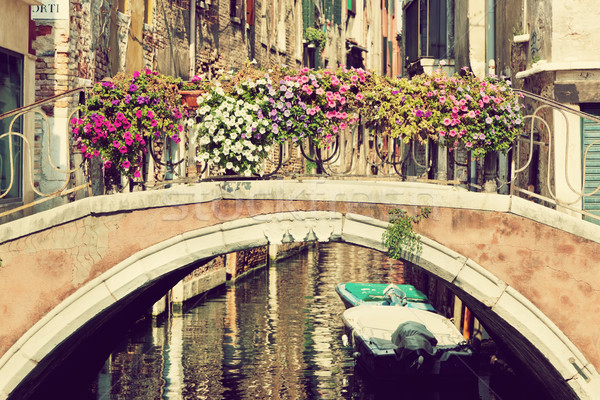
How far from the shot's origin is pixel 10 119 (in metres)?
7.89

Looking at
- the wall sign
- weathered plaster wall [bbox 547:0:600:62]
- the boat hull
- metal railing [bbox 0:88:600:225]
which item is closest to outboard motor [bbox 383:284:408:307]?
the boat hull

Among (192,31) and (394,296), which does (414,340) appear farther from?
(192,31)

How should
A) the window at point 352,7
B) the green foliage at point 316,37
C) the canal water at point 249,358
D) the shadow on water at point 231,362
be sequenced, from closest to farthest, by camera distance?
the shadow on water at point 231,362, the canal water at point 249,358, the green foliage at point 316,37, the window at point 352,7

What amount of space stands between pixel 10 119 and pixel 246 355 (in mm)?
5775

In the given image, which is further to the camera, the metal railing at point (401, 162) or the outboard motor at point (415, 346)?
the outboard motor at point (415, 346)

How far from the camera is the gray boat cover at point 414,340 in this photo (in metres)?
11.3

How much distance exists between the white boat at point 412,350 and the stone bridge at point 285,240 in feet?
16.0

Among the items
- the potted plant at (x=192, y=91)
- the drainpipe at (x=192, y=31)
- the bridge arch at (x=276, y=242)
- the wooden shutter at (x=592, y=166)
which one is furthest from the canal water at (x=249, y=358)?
the potted plant at (x=192, y=91)

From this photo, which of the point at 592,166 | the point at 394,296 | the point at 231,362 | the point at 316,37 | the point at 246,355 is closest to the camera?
the point at 592,166

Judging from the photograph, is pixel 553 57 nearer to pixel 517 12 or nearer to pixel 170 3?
pixel 517 12

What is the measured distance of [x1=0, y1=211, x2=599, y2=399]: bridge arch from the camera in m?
6.32

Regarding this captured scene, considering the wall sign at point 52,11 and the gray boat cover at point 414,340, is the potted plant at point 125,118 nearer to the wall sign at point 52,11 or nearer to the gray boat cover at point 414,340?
the wall sign at point 52,11

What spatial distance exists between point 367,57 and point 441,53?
19759 mm

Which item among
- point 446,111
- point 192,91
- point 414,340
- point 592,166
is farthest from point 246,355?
point 446,111
